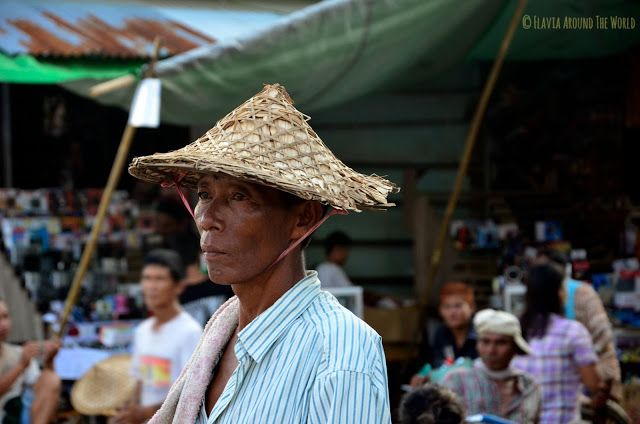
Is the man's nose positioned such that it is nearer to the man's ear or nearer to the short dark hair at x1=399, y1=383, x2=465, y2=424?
the man's ear

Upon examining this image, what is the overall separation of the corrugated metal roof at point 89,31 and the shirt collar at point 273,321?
4.49m

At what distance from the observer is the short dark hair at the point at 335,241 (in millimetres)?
8273

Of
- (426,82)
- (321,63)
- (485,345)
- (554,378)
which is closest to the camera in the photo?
(485,345)

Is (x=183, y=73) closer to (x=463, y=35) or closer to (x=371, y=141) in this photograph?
(x=463, y=35)

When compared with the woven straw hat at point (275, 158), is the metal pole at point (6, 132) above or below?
above

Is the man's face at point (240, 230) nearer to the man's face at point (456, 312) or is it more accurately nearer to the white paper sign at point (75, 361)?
the man's face at point (456, 312)

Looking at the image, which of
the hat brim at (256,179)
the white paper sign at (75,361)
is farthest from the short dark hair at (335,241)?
the hat brim at (256,179)

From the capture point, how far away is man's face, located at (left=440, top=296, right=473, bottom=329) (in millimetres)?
6453

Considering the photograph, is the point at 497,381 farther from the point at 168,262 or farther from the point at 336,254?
the point at 336,254

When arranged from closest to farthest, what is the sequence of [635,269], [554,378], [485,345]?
[485,345]
[554,378]
[635,269]

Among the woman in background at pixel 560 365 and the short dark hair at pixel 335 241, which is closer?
the woman in background at pixel 560 365

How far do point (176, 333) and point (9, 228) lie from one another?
10.1 ft

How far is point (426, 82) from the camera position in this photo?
8.04m

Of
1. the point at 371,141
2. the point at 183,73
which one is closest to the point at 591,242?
the point at 371,141
